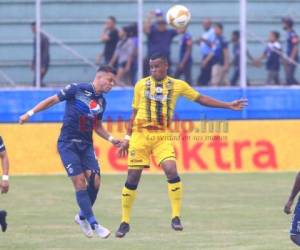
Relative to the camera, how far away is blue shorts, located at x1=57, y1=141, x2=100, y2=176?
560 inches

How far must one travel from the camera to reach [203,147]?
23.7 meters

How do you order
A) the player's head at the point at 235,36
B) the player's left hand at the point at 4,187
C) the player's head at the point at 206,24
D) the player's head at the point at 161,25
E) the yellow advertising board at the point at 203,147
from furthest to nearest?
the player's head at the point at 206,24 < the player's head at the point at 235,36 < the player's head at the point at 161,25 < the yellow advertising board at the point at 203,147 < the player's left hand at the point at 4,187

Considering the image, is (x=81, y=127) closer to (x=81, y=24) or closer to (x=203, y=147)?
(x=203, y=147)

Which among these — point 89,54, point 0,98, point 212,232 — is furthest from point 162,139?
point 89,54

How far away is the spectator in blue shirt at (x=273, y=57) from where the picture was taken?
25562 millimetres

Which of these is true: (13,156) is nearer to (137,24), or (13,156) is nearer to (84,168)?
(137,24)

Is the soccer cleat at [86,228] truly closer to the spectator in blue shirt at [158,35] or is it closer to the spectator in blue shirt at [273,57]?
the spectator in blue shirt at [158,35]

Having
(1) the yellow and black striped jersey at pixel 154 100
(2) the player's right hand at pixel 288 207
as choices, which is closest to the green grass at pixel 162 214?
(2) the player's right hand at pixel 288 207

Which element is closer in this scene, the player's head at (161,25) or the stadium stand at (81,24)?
the player's head at (161,25)

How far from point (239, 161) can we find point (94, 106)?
9957mm

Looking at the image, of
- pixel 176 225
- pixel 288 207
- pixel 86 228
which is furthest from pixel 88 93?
pixel 288 207

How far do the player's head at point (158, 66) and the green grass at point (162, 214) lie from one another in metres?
2.09

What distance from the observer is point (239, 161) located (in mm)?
23906

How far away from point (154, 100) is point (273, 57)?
11.5m
